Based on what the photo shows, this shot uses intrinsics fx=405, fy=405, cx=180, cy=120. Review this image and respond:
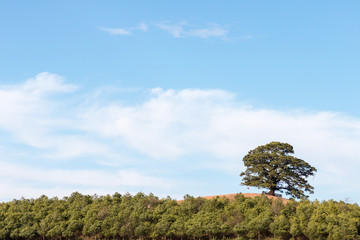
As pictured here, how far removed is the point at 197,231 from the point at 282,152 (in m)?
36.3

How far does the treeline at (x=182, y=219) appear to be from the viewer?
67.9 m

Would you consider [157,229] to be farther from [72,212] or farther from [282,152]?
[282,152]

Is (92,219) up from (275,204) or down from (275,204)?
down

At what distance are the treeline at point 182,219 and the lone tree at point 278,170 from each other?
1442 cm

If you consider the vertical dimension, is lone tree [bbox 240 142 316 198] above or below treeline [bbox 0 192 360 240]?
above

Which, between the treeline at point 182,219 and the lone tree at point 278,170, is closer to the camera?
the treeline at point 182,219

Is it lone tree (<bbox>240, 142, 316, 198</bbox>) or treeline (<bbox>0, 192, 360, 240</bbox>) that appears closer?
treeline (<bbox>0, 192, 360, 240</bbox>)

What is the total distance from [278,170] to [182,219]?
101 ft

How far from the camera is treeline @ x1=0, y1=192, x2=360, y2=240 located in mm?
67875

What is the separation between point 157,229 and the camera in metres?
72.6

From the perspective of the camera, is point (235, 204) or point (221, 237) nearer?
point (221, 237)

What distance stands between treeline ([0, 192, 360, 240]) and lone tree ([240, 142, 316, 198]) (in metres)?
14.4

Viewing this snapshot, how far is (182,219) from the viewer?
7438 cm

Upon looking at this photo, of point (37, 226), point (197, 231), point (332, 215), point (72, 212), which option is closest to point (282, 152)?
point (332, 215)
